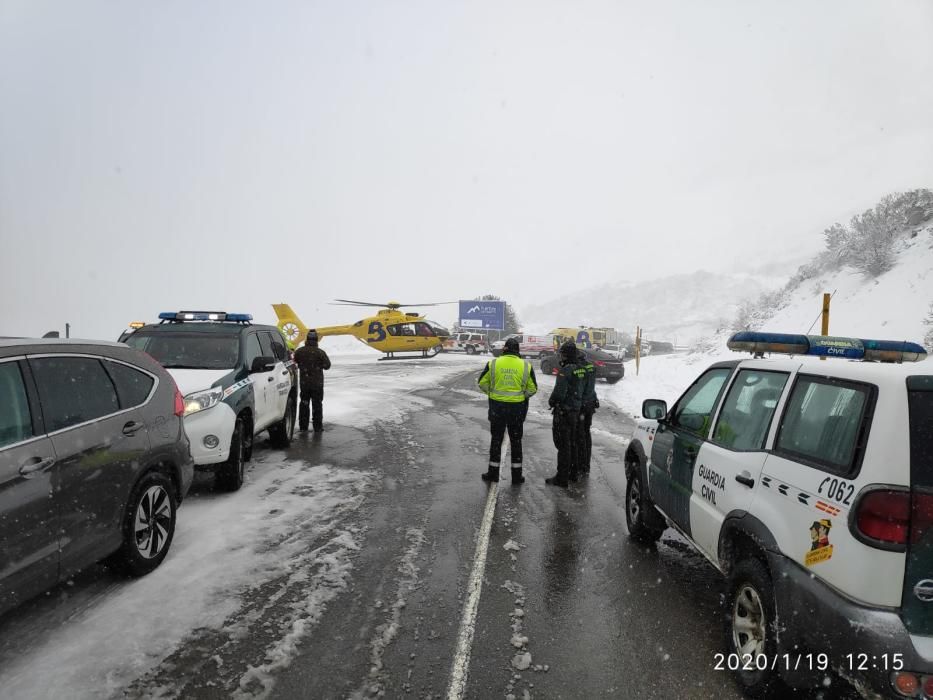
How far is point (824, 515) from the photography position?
2408 mm

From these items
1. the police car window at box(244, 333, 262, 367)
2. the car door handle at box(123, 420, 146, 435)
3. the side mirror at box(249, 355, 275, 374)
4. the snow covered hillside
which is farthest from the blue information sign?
the car door handle at box(123, 420, 146, 435)

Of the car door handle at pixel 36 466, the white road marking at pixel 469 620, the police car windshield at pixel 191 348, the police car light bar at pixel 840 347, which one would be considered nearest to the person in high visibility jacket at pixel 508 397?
the white road marking at pixel 469 620

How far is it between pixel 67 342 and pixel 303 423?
6904 mm

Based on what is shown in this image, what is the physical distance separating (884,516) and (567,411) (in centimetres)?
494

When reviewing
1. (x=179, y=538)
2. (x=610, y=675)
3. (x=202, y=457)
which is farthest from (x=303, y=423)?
(x=610, y=675)

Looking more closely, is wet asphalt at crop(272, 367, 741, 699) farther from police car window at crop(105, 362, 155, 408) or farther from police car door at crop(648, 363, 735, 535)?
police car window at crop(105, 362, 155, 408)

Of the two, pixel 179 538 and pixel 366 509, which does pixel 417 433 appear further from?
pixel 179 538

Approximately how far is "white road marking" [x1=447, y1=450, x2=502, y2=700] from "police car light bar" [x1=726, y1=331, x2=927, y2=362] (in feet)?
7.79

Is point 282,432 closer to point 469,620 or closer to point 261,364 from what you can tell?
point 261,364

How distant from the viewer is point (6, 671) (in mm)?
2965

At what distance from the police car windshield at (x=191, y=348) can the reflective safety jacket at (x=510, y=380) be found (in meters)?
3.24

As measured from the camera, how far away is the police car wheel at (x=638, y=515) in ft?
16.3

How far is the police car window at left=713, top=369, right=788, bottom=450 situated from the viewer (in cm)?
321

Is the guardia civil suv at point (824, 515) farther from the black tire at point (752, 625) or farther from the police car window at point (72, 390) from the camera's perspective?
the police car window at point (72, 390)
